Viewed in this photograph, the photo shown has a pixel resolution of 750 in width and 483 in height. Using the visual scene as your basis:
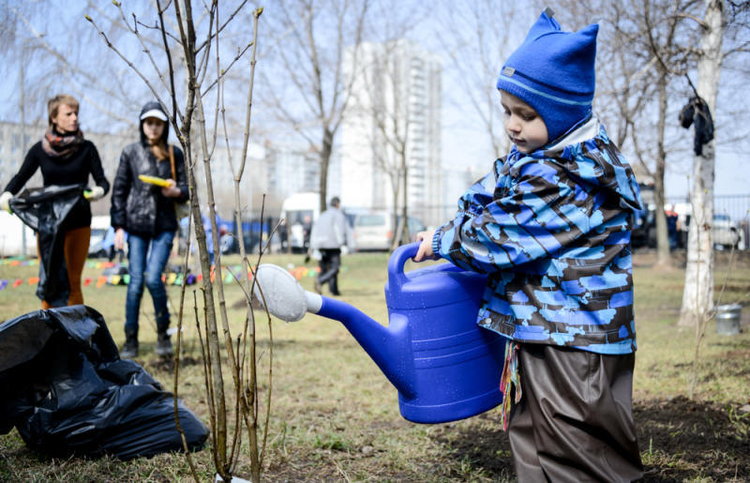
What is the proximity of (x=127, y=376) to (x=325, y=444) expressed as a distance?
824 millimetres

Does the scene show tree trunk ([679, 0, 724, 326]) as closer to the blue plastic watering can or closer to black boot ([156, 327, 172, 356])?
black boot ([156, 327, 172, 356])

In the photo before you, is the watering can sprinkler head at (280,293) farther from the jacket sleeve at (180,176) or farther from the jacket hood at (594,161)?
the jacket sleeve at (180,176)

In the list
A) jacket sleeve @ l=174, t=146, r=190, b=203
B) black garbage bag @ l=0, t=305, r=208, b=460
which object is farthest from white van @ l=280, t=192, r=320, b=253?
black garbage bag @ l=0, t=305, r=208, b=460

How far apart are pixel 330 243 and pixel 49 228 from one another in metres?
6.32

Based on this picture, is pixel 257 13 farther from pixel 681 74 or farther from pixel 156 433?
pixel 681 74

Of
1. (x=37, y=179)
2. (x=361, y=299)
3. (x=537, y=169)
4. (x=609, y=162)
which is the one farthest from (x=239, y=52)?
(x=37, y=179)

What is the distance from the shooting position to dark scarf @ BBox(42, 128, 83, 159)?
13.1ft

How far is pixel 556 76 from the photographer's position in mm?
1652

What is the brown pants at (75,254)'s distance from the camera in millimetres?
3982

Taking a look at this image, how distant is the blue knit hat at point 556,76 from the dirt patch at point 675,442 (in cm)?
128

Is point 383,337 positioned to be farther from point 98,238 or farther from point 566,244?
point 98,238

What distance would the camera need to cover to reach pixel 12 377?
2.18 metres

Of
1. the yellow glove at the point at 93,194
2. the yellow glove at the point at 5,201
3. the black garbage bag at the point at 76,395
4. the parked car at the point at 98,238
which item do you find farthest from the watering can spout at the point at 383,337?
the parked car at the point at 98,238

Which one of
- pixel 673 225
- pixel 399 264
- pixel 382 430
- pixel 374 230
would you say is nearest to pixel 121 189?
pixel 382 430
